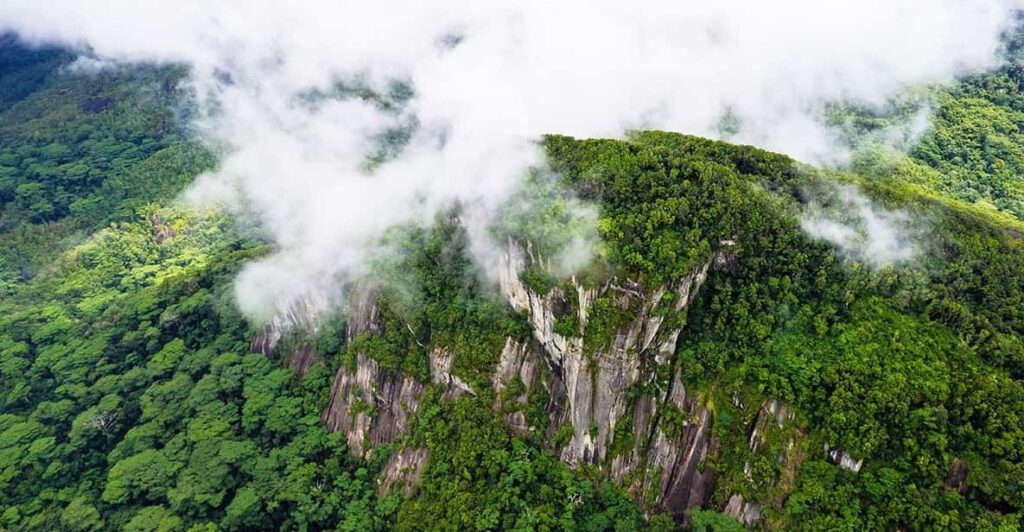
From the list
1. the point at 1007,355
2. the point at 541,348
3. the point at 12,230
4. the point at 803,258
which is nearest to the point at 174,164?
the point at 12,230

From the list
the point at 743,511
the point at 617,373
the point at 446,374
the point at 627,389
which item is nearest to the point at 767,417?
the point at 743,511

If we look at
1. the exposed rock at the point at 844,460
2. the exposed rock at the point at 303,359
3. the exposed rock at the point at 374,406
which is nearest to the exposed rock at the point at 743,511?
the exposed rock at the point at 844,460

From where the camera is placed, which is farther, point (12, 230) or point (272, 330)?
point (12, 230)

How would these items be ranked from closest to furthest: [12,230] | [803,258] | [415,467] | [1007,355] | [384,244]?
1. [1007,355]
2. [803,258]
3. [415,467]
4. [384,244]
5. [12,230]

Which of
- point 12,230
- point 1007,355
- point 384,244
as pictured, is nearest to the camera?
point 1007,355

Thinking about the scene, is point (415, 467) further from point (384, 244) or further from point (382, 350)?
point (384, 244)

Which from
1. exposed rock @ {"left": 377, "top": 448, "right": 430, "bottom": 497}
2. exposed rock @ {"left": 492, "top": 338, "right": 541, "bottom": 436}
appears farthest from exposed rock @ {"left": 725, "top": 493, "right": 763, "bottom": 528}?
exposed rock @ {"left": 377, "top": 448, "right": 430, "bottom": 497}
